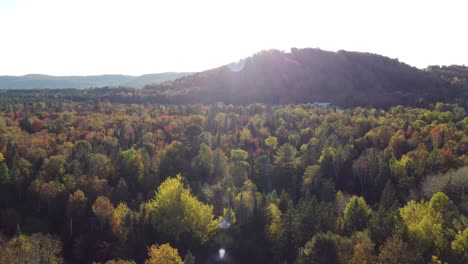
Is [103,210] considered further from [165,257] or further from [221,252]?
[165,257]

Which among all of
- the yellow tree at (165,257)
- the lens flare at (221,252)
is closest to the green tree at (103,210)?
the lens flare at (221,252)

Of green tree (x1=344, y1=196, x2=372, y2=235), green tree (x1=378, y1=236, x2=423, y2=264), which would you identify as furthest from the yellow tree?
green tree (x1=344, y1=196, x2=372, y2=235)

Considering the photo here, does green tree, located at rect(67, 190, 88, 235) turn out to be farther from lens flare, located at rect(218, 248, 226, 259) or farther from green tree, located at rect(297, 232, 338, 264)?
green tree, located at rect(297, 232, 338, 264)

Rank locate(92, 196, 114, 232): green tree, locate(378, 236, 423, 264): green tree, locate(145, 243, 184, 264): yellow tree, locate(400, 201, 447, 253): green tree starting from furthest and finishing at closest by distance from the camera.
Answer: locate(92, 196, 114, 232): green tree, locate(400, 201, 447, 253): green tree, locate(145, 243, 184, 264): yellow tree, locate(378, 236, 423, 264): green tree

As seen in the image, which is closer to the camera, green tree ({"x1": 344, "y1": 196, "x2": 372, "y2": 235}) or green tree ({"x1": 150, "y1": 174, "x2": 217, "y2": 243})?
green tree ({"x1": 344, "y1": 196, "x2": 372, "y2": 235})

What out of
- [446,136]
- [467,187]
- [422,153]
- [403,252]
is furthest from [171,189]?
[446,136]

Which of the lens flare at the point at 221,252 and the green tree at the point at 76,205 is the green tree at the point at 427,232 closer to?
the lens flare at the point at 221,252

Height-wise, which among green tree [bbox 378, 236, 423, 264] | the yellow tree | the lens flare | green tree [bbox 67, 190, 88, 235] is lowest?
the lens flare

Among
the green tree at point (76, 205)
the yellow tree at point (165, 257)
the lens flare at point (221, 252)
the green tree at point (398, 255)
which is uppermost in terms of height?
the green tree at point (398, 255)

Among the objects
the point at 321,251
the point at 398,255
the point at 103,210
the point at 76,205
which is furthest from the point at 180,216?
the point at 398,255

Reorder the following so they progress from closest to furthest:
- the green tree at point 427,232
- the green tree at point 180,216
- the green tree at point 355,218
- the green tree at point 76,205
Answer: the green tree at point 427,232 → the green tree at point 355,218 → the green tree at point 180,216 → the green tree at point 76,205
